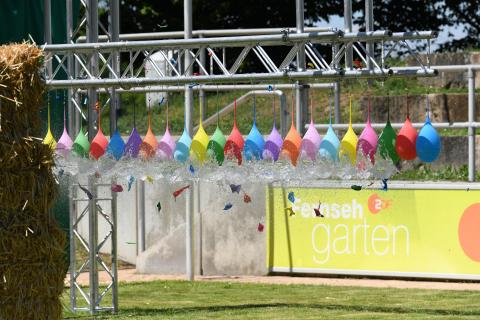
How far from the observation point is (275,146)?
1381cm

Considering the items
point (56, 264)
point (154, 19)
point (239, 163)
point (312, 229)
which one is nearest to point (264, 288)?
point (312, 229)

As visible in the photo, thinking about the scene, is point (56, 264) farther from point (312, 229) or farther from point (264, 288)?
point (312, 229)

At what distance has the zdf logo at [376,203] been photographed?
18.2m

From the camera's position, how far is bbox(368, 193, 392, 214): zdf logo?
59.8 ft

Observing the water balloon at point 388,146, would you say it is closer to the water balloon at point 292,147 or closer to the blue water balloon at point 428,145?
the blue water balloon at point 428,145

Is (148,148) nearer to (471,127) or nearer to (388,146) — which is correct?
(388,146)

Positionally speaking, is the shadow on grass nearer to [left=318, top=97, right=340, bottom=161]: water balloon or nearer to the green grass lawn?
the green grass lawn

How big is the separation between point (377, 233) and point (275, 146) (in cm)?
488

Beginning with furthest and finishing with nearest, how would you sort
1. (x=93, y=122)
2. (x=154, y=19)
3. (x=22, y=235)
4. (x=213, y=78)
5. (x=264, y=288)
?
(x=154, y=19)
(x=264, y=288)
(x=93, y=122)
(x=213, y=78)
(x=22, y=235)

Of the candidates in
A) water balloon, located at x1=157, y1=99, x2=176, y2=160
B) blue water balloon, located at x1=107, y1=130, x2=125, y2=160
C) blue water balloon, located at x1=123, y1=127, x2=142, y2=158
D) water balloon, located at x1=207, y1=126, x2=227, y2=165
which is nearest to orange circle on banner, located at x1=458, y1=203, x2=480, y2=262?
water balloon, located at x1=207, y1=126, x2=227, y2=165

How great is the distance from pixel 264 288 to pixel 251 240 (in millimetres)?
1664

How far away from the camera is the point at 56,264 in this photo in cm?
977

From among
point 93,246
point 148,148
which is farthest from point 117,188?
point 93,246

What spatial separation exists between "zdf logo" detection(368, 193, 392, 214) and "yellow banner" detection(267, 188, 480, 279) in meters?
0.01
